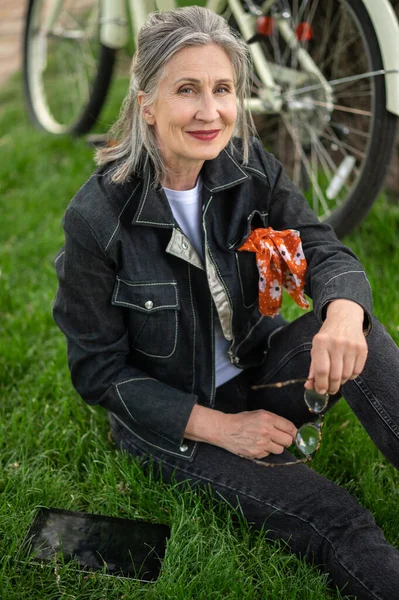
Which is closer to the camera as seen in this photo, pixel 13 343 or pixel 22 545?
pixel 22 545

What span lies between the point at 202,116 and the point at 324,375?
0.63m

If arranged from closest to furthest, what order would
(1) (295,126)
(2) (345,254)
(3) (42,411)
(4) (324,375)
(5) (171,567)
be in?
(4) (324,375) < (5) (171,567) < (2) (345,254) < (3) (42,411) < (1) (295,126)

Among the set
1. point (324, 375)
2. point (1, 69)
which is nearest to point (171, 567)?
point (324, 375)

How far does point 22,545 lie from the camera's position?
1840mm

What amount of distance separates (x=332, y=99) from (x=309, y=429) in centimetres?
141

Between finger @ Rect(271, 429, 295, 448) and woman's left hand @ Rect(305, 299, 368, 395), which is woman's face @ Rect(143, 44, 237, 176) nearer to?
woman's left hand @ Rect(305, 299, 368, 395)

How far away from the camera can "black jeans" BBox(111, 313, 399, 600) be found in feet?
5.47

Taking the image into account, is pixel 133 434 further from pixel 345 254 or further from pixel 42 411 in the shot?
pixel 345 254

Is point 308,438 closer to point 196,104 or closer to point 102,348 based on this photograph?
point 102,348

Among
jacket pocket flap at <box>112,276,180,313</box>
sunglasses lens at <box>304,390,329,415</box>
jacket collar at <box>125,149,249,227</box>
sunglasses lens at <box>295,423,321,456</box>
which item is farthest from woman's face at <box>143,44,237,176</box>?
sunglasses lens at <box>295,423,321,456</box>

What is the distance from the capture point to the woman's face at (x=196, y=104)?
169 cm

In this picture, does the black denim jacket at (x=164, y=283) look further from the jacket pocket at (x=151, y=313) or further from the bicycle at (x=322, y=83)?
the bicycle at (x=322, y=83)

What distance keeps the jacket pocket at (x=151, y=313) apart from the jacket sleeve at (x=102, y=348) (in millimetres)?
27

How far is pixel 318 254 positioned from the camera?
1.89 m
